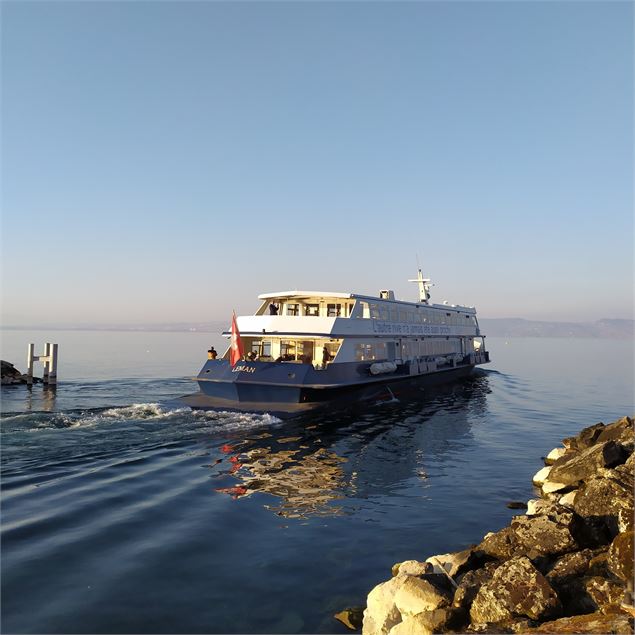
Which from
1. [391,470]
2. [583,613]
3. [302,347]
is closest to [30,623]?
[583,613]

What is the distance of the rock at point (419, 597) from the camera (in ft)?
24.0

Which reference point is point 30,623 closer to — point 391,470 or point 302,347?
point 391,470

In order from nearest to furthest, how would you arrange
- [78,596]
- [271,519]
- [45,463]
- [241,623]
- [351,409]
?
[241,623] → [78,596] → [271,519] → [45,463] → [351,409]

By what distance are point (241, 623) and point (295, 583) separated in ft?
4.97

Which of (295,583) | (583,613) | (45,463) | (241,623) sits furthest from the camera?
(45,463)

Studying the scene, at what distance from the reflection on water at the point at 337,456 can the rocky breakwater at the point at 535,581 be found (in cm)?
471

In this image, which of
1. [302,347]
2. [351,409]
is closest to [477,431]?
[351,409]

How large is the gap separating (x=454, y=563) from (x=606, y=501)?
3756 mm

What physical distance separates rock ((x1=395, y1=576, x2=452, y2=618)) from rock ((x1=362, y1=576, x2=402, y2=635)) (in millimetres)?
95

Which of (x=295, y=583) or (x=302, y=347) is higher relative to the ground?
(x=302, y=347)

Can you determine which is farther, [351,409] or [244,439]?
[351,409]

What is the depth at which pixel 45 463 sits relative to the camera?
15.1 m

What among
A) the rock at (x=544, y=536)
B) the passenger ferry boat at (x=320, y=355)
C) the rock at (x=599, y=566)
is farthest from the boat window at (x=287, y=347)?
the rock at (x=599, y=566)

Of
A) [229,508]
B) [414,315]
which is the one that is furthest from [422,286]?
[229,508]
